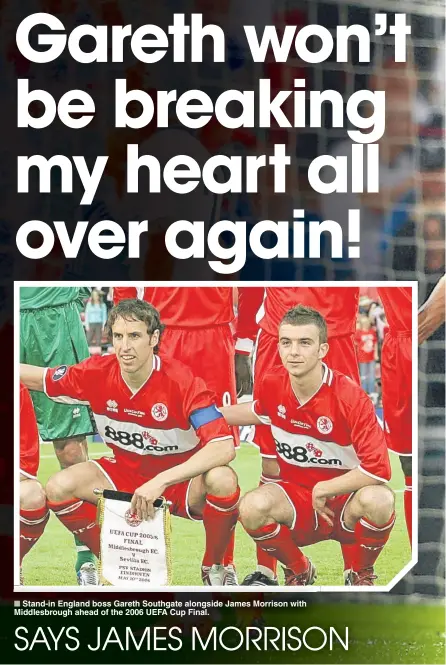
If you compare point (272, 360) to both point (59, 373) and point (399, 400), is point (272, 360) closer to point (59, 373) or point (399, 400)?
point (399, 400)

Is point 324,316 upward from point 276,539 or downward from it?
upward

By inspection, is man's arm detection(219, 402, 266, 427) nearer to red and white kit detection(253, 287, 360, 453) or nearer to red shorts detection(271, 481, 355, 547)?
red and white kit detection(253, 287, 360, 453)

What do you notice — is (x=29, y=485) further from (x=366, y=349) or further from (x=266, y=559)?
(x=366, y=349)

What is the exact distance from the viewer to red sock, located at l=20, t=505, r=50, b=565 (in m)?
1.85

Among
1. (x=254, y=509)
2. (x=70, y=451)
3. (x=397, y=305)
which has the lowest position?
(x=254, y=509)

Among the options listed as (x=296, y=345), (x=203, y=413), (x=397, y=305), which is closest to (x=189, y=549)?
(x=203, y=413)

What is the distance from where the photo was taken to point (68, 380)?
6.07 feet

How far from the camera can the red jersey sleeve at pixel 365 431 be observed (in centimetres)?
186

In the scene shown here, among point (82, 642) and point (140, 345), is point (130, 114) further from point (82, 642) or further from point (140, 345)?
point (82, 642)

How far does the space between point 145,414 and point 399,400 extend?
22.8 inches

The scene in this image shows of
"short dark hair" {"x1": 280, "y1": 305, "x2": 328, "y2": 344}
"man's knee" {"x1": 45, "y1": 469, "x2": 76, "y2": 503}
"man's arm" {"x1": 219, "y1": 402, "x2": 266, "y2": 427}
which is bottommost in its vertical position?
"man's knee" {"x1": 45, "y1": 469, "x2": 76, "y2": 503}

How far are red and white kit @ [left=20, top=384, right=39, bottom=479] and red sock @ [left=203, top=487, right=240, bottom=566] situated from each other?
40 cm

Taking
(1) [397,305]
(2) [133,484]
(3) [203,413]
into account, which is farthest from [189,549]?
(1) [397,305]

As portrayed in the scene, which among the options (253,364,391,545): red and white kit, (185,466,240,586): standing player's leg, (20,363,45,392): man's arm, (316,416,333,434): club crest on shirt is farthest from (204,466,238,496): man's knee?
(20,363,45,392): man's arm
